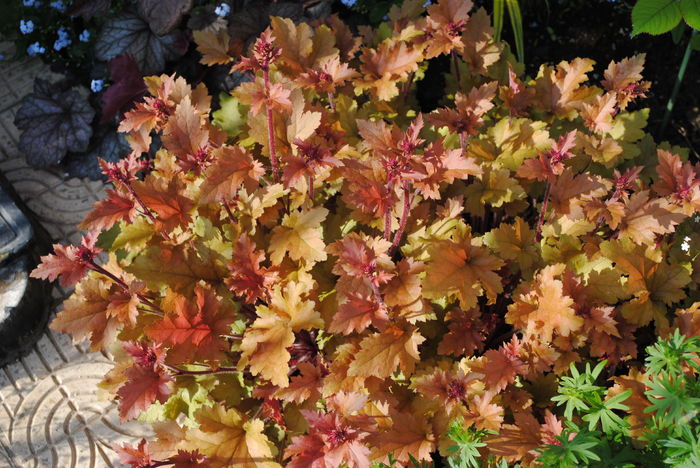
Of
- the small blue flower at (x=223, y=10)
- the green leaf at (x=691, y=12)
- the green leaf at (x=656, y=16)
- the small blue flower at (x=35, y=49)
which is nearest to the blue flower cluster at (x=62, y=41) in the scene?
the small blue flower at (x=35, y=49)

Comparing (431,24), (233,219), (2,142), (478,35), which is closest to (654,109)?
(478,35)

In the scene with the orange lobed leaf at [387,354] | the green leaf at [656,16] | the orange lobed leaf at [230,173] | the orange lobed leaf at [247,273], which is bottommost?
the orange lobed leaf at [387,354]

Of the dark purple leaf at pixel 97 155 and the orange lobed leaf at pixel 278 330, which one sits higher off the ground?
the orange lobed leaf at pixel 278 330

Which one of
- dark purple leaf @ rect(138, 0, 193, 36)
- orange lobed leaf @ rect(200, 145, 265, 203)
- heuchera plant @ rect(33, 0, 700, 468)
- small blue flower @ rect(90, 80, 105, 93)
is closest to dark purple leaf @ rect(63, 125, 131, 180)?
small blue flower @ rect(90, 80, 105, 93)

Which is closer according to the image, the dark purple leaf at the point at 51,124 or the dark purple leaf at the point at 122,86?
the dark purple leaf at the point at 122,86

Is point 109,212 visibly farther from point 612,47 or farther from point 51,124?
point 612,47

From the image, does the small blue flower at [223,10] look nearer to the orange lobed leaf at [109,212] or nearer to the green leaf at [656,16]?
the orange lobed leaf at [109,212]

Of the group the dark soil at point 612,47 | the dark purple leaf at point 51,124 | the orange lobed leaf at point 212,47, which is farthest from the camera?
the dark purple leaf at point 51,124
